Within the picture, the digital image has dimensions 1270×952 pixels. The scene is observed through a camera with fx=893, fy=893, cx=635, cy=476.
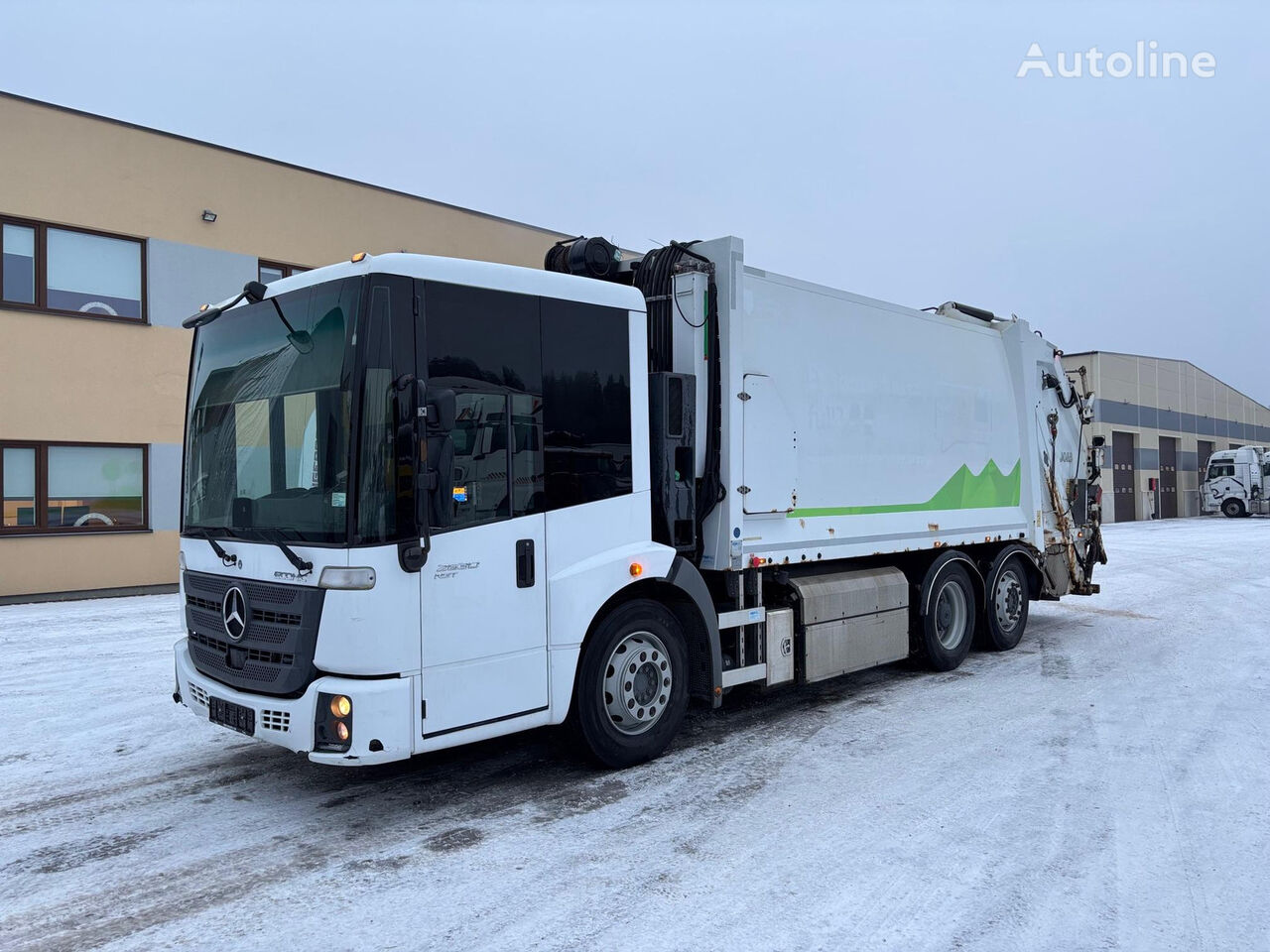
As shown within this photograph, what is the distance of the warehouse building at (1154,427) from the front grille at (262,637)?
4030 centimetres

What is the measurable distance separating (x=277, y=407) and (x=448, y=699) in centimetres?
183

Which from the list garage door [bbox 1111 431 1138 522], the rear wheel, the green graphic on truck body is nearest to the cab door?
the green graphic on truck body

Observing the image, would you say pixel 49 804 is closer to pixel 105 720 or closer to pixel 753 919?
pixel 105 720

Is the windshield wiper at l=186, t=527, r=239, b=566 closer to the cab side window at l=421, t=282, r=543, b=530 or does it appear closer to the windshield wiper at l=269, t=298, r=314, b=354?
the windshield wiper at l=269, t=298, r=314, b=354

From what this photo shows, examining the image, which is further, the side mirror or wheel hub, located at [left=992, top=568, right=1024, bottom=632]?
wheel hub, located at [left=992, top=568, right=1024, bottom=632]

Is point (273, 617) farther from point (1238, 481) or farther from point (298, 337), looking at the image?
point (1238, 481)

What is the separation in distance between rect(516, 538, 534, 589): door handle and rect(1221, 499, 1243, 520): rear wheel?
163 feet

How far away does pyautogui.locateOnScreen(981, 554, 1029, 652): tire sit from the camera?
9273mm

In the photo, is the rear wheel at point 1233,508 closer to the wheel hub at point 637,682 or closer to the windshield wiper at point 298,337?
the wheel hub at point 637,682

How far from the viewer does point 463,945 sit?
3461 millimetres

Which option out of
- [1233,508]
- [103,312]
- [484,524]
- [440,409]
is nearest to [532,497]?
[484,524]

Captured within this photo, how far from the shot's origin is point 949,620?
347 inches

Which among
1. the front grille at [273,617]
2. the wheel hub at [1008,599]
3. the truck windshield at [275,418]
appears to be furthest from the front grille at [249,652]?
the wheel hub at [1008,599]

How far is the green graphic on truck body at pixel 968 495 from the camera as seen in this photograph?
756cm
